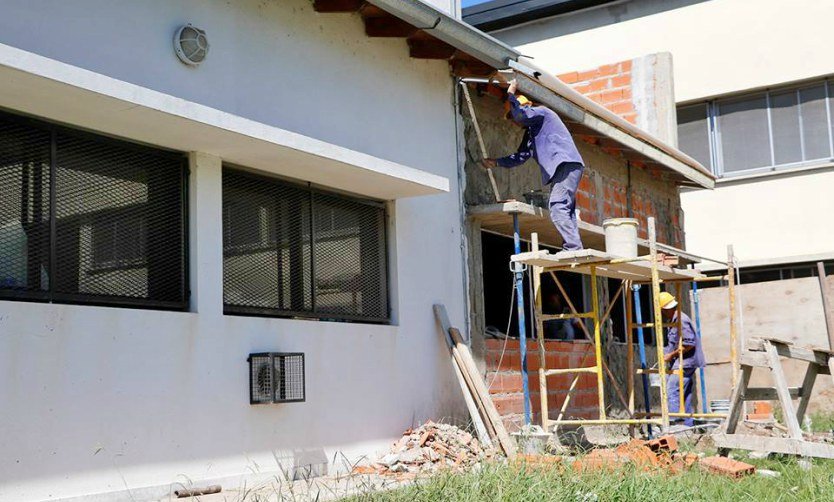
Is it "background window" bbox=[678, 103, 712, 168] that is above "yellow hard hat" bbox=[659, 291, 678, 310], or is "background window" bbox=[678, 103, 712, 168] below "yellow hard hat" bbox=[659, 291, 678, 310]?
above

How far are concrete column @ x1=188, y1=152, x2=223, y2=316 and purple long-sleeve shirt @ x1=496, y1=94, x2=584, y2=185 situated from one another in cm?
352

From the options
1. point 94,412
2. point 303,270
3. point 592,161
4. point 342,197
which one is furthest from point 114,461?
point 592,161

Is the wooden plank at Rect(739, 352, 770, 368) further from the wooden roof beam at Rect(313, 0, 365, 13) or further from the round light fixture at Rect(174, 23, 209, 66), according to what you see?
the round light fixture at Rect(174, 23, 209, 66)

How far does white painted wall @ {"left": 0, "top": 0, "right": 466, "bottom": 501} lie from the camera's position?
638 centimetres

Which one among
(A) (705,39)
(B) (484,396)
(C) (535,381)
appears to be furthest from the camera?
(A) (705,39)

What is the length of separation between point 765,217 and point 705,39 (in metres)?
3.75

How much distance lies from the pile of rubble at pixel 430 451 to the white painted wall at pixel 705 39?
43.7ft

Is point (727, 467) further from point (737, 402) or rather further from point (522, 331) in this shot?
point (522, 331)

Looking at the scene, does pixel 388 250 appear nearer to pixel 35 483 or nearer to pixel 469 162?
pixel 469 162

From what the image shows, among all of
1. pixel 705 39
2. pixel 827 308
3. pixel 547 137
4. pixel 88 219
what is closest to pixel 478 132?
pixel 547 137

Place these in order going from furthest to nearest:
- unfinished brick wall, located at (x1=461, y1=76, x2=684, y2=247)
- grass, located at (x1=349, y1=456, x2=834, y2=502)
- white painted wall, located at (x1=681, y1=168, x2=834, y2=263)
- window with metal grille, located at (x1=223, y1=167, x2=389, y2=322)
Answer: white painted wall, located at (x1=681, y1=168, x2=834, y2=263) → unfinished brick wall, located at (x1=461, y1=76, x2=684, y2=247) → window with metal grille, located at (x1=223, y1=167, x2=389, y2=322) → grass, located at (x1=349, y1=456, x2=834, y2=502)

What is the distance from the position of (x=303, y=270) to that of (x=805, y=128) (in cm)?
1406

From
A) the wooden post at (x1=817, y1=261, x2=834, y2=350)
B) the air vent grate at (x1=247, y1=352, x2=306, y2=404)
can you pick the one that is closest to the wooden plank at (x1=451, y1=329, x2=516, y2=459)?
the air vent grate at (x1=247, y1=352, x2=306, y2=404)

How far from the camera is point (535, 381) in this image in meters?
11.2
